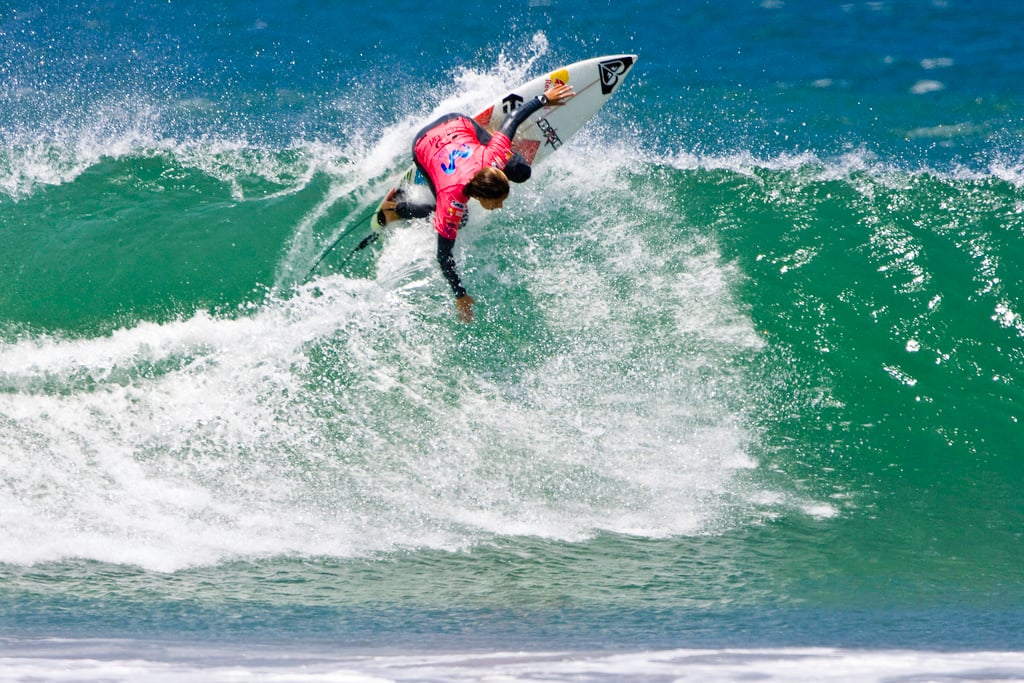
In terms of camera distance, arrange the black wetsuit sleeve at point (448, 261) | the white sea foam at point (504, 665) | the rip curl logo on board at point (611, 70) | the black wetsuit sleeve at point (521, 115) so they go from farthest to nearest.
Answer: the rip curl logo on board at point (611, 70) → the black wetsuit sleeve at point (521, 115) → the black wetsuit sleeve at point (448, 261) → the white sea foam at point (504, 665)

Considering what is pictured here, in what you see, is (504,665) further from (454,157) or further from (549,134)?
(549,134)

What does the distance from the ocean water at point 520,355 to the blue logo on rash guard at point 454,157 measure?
99cm

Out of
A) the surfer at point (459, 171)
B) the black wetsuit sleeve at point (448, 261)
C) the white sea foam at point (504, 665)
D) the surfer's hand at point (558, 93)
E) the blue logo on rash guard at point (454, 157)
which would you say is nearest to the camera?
the white sea foam at point (504, 665)

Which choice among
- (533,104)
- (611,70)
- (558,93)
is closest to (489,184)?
(533,104)

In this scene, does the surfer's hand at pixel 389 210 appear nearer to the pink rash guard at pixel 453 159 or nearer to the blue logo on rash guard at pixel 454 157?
the pink rash guard at pixel 453 159

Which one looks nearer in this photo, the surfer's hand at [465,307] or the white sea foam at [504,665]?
the white sea foam at [504,665]

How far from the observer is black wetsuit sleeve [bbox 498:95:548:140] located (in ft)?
21.9

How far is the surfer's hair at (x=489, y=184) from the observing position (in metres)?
5.88

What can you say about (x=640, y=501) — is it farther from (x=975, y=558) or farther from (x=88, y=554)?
(x=88, y=554)

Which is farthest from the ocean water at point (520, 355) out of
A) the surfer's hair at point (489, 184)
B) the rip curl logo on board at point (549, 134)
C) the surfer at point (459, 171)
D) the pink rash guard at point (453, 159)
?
the surfer's hair at point (489, 184)

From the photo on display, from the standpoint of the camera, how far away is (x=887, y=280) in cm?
734

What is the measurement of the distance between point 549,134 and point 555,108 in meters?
0.20

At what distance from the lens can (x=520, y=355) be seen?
6.84m

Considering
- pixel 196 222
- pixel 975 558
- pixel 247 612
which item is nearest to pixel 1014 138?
pixel 975 558
